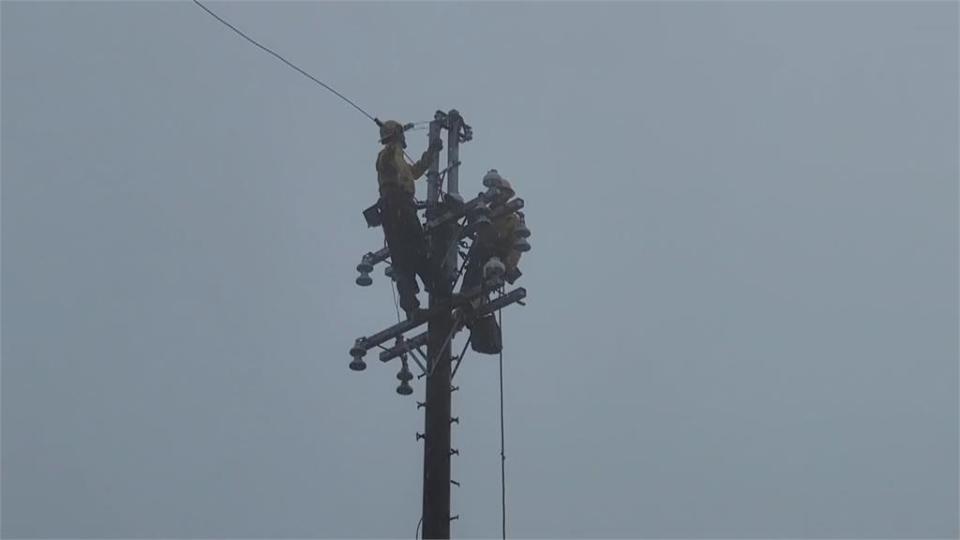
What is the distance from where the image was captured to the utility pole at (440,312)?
13023 millimetres

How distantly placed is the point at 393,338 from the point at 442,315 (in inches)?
21.1

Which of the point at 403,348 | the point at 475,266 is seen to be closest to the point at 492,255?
the point at 475,266

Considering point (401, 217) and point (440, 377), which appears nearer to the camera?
point (440, 377)

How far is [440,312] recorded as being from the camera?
13938 millimetres

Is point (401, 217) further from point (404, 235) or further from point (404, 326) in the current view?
point (404, 326)

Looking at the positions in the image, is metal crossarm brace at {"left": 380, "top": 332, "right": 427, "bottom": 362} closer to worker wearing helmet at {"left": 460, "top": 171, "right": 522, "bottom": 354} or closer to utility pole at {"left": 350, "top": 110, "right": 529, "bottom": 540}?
utility pole at {"left": 350, "top": 110, "right": 529, "bottom": 540}

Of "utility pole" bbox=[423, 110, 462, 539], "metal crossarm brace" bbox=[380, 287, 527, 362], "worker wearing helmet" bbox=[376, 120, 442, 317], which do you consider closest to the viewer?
"utility pole" bbox=[423, 110, 462, 539]

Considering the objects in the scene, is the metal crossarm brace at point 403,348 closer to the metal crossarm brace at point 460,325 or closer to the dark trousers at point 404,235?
the metal crossarm brace at point 460,325

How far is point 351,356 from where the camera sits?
13945 mm

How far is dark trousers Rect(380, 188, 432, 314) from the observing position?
1414 centimetres

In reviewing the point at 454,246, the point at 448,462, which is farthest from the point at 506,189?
the point at 448,462

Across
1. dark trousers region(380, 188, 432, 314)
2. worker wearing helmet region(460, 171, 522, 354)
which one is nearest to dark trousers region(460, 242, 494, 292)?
worker wearing helmet region(460, 171, 522, 354)

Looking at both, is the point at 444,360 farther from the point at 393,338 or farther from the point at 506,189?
the point at 506,189

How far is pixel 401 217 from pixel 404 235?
0.19 meters
